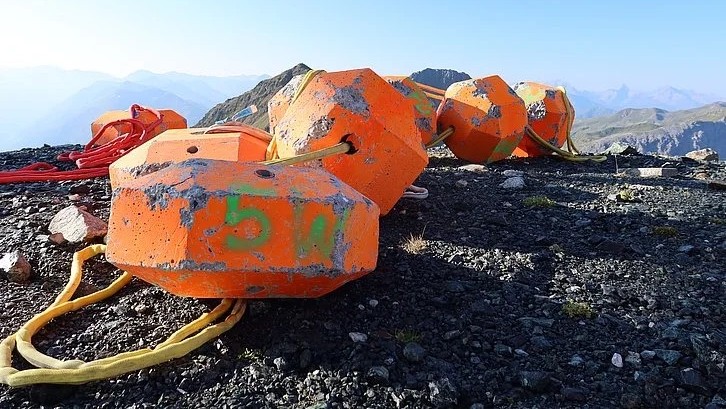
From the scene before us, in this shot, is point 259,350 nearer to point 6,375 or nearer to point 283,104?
point 6,375

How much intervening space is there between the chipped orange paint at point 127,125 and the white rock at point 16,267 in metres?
3.64

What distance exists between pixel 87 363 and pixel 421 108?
552 centimetres

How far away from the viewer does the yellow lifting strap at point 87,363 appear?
264cm

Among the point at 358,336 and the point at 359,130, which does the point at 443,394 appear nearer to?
the point at 358,336

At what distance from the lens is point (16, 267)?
12.3 feet

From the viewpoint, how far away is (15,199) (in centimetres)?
555

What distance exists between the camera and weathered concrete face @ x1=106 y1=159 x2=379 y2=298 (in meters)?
2.73

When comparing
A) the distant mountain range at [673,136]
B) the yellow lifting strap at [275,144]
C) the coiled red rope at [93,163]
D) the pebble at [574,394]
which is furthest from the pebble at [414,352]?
the distant mountain range at [673,136]

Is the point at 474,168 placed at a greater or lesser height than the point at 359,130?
lesser

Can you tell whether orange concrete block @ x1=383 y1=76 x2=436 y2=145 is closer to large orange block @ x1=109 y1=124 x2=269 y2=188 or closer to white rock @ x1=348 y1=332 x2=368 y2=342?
large orange block @ x1=109 y1=124 x2=269 y2=188

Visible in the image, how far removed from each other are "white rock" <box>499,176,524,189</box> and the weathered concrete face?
12.4ft

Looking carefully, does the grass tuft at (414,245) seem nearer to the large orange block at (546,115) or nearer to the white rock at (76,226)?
the white rock at (76,226)

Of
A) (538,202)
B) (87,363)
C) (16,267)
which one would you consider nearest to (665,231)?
(538,202)

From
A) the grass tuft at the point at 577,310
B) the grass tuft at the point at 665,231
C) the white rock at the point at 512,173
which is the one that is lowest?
the grass tuft at the point at 577,310
